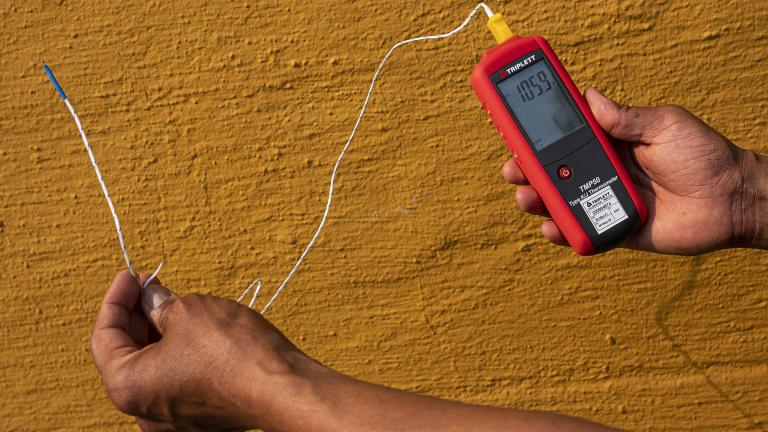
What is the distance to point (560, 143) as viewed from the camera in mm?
1340

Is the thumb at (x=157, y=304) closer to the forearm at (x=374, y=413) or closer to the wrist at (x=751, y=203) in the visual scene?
the forearm at (x=374, y=413)

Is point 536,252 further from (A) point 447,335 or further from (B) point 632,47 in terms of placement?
(B) point 632,47

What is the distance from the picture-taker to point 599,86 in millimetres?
1622

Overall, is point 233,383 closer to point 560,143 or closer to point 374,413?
point 374,413

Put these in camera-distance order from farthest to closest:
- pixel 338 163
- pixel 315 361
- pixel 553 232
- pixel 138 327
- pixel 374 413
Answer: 1. pixel 338 163
2. pixel 553 232
3. pixel 138 327
4. pixel 315 361
5. pixel 374 413

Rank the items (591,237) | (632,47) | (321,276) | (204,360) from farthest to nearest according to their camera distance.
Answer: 1. (321,276)
2. (632,47)
3. (591,237)
4. (204,360)

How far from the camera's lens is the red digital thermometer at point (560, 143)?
1.33 metres

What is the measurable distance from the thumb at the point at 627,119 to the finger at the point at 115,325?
0.87m

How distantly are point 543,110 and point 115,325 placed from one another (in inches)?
32.2

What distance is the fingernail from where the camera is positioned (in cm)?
125

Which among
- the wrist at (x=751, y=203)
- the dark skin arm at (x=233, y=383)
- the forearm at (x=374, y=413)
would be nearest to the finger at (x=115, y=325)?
the dark skin arm at (x=233, y=383)

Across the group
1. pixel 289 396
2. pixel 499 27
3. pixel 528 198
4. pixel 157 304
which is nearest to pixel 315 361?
pixel 289 396

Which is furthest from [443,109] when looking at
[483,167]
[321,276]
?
[321,276]

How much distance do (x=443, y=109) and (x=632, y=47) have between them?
1.38 feet
